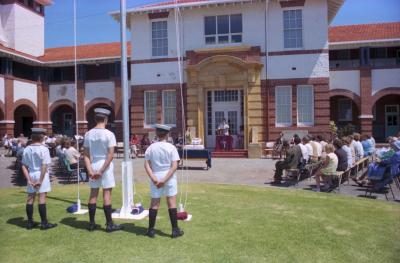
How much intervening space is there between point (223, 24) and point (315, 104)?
22.7 feet

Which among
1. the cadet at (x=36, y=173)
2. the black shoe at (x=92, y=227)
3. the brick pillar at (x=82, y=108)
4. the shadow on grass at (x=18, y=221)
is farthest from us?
the brick pillar at (x=82, y=108)

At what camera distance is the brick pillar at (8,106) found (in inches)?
1031

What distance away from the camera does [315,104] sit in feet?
69.9

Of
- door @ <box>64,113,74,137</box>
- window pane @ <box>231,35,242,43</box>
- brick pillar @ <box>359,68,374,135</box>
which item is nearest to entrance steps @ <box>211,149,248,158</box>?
window pane @ <box>231,35,242,43</box>

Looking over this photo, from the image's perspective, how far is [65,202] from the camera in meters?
8.75

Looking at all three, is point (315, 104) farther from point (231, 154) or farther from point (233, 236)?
point (233, 236)

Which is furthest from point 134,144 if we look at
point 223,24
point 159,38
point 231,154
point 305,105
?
point 305,105

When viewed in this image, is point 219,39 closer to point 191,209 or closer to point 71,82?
point 71,82

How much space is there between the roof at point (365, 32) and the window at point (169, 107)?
11484 millimetres

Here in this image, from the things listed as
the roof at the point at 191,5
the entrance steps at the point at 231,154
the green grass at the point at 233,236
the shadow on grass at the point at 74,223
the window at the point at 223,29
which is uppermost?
the roof at the point at 191,5

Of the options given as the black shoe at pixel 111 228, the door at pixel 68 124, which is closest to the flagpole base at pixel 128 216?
the black shoe at pixel 111 228

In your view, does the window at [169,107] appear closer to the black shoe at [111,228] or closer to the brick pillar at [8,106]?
the brick pillar at [8,106]

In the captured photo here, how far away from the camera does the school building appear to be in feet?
70.1

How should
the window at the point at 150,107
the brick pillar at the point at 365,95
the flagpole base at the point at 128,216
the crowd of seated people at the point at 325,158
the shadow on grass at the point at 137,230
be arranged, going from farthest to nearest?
the brick pillar at the point at 365,95, the window at the point at 150,107, the crowd of seated people at the point at 325,158, the flagpole base at the point at 128,216, the shadow on grass at the point at 137,230
